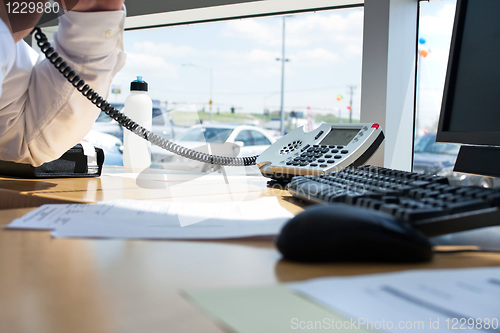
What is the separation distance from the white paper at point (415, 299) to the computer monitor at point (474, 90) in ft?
Answer: 1.78

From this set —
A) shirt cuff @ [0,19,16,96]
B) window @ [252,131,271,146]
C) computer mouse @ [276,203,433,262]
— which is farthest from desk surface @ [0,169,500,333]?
window @ [252,131,271,146]

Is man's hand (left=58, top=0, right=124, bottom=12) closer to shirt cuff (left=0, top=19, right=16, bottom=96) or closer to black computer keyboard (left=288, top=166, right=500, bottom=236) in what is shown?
shirt cuff (left=0, top=19, right=16, bottom=96)

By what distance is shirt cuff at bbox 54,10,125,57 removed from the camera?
0.83 m

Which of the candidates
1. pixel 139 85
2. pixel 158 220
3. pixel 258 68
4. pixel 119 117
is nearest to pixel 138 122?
pixel 139 85

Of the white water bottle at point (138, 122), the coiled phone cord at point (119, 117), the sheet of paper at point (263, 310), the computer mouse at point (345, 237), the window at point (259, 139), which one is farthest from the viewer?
the window at point (259, 139)

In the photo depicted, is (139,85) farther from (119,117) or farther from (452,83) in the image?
(452,83)

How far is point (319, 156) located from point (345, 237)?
64 centimetres

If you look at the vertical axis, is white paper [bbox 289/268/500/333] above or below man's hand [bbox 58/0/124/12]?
below

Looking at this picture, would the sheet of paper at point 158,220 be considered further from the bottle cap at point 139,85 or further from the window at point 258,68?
the window at point 258,68

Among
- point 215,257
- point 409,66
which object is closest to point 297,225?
point 215,257

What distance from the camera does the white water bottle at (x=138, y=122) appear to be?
1372mm

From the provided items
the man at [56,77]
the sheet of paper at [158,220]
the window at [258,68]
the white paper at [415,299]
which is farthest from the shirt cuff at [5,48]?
the window at [258,68]

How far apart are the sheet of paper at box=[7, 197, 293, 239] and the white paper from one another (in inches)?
4.7

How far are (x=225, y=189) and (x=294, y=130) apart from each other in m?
0.30
